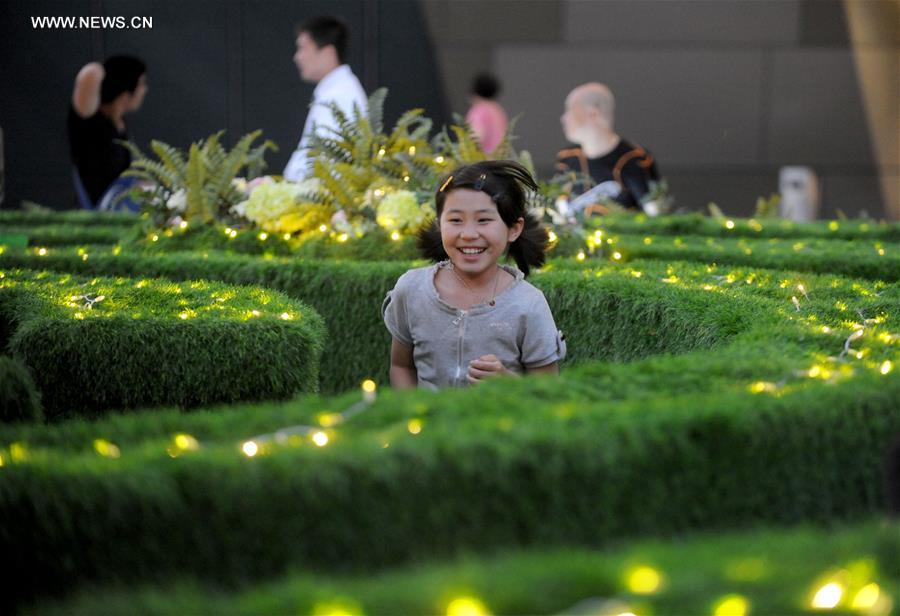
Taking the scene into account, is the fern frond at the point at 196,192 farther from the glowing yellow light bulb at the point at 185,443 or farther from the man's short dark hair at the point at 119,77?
the glowing yellow light bulb at the point at 185,443

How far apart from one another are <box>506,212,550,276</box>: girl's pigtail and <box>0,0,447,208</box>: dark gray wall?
30.1 feet

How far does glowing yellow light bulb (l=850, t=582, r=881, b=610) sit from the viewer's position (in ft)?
5.87

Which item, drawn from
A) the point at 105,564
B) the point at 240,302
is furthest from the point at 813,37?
the point at 105,564

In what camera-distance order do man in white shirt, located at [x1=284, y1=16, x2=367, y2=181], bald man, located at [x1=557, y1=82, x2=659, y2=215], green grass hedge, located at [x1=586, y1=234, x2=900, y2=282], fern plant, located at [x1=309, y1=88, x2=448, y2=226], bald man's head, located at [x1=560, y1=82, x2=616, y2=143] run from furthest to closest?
bald man's head, located at [x1=560, y1=82, x2=616, y2=143], bald man, located at [x1=557, y1=82, x2=659, y2=215], man in white shirt, located at [x1=284, y1=16, x2=367, y2=181], fern plant, located at [x1=309, y1=88, x2=448, y2=226], green grass hedge, located at [x1=586, y1=234, x2=900, y2=282]

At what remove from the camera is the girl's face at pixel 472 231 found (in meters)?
4.31

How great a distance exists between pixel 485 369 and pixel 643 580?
2.21 m

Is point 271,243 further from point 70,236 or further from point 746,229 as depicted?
point 746,229

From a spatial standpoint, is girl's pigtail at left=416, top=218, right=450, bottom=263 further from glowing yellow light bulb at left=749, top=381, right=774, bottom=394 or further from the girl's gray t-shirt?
glowing yellow light bulb at left=749, top=381, right=774, bottom=394

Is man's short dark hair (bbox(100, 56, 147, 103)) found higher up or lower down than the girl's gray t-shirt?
higher up

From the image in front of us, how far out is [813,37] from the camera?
13797 millimetres

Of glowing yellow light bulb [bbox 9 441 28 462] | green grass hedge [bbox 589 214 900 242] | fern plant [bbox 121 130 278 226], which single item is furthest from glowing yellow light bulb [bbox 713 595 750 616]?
green grass hedge [bbox 589 214 900 242]

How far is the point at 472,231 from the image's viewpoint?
4301 millimetres

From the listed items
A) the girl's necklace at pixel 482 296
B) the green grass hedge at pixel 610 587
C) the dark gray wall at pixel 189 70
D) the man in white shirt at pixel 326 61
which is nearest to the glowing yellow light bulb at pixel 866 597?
the green grass hedge at pixel 610 587

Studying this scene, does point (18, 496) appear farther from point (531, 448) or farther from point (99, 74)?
point (99, 74)
